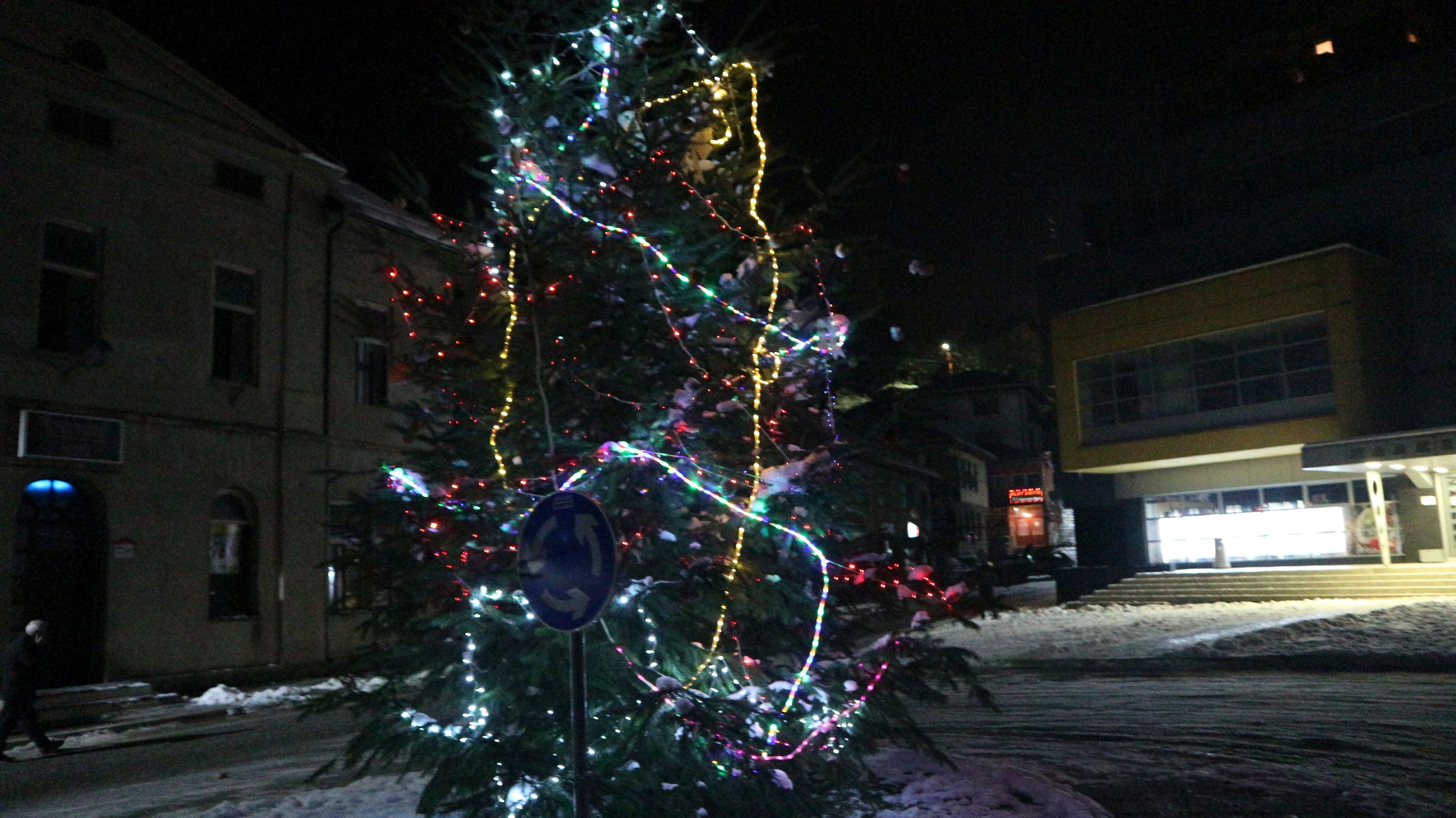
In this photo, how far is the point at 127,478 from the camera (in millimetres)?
19781

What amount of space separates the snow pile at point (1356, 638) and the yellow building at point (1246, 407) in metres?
8.84

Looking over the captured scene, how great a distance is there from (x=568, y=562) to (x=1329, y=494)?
1197 inches

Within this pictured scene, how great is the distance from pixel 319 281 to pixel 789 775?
20716 millimetres

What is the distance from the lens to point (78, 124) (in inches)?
774

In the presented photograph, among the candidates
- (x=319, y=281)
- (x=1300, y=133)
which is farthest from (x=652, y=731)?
(x=1300, y=133)

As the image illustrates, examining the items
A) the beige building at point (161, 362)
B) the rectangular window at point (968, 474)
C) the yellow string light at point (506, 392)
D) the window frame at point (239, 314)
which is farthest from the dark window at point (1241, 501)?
the rectangular window at point (968, 474)

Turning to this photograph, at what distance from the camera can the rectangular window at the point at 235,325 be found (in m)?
22.3

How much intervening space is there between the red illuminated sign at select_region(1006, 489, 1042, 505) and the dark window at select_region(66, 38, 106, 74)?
6133 cm

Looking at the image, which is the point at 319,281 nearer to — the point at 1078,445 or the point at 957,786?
the point at 957,786

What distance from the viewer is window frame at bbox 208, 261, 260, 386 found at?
22.0m

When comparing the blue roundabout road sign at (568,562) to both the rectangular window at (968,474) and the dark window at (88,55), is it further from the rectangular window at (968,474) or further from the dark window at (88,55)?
the rectangular window at (968,474)

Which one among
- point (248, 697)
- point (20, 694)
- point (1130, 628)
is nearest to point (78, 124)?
point (248, 697)

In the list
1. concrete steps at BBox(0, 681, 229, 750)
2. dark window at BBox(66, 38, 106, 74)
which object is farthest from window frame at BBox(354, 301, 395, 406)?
concrete steps at BBox(0, 681, 229, 750)

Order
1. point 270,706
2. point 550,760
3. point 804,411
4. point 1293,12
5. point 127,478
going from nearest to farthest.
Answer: point 550,760, point 804,411, point 270,706, point 127,478, point 1293,12
